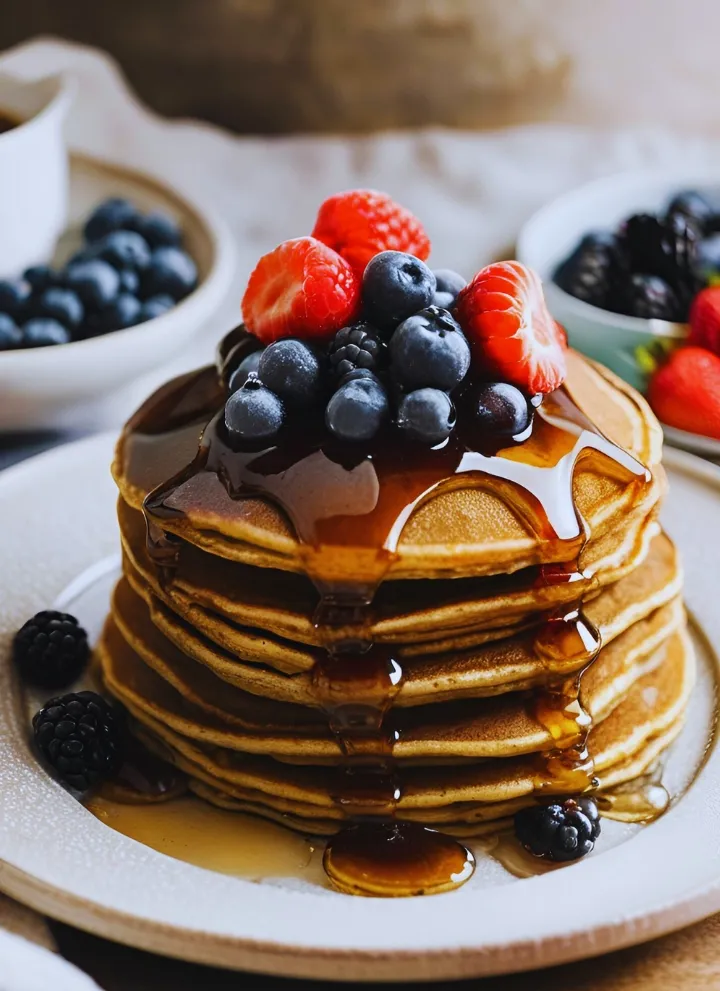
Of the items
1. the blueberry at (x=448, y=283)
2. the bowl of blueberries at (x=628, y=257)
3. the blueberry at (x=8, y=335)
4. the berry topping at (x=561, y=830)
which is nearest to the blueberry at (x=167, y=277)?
the blueberry at (x=8, y=335)

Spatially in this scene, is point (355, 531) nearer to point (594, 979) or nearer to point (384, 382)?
point (384, 382)

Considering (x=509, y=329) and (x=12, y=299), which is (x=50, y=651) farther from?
(x=12, y=299)

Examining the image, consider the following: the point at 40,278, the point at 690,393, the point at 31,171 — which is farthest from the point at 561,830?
the point at 31,171

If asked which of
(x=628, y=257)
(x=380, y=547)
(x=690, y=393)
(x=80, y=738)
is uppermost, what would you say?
(x=380, y=547)

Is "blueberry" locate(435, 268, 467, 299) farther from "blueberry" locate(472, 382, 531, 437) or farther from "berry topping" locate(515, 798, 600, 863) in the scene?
"berry topping" locate(515, 798, 600, 863)

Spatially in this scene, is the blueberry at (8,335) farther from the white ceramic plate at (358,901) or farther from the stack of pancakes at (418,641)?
the white ceramic plate at (358,901)

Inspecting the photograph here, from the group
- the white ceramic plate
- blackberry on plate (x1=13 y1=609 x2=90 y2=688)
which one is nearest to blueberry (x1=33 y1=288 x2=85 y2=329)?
blackberry on plate (x1=13 y1=609 x2=90 y2=688)
